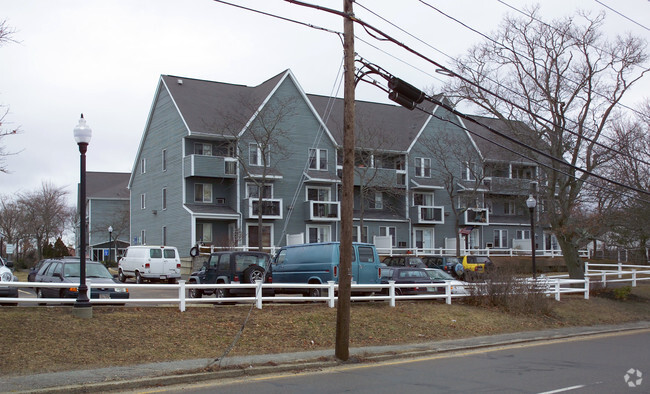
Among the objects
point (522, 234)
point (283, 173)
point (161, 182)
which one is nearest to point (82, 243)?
point (283, 173)

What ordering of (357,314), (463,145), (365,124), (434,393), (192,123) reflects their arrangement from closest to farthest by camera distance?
(434,393) → (357,314) → (192,123) → (365,124) → (463,145)

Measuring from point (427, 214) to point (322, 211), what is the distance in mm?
9853

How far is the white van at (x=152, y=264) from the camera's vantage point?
31891mm

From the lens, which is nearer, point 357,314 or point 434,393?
point 434,393

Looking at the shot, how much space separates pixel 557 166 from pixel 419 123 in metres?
22.1

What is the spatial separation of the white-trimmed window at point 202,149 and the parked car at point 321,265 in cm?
2322

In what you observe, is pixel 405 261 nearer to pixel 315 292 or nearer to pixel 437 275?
pixel 437 275

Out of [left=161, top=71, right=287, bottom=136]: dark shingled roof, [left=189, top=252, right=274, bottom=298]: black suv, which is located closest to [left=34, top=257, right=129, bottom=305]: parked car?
[left=189, top=252, right=274, bottom=298]: black suv

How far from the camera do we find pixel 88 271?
19203 mm

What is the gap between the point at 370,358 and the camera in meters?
13.9

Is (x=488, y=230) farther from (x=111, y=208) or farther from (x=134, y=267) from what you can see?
(x=111, y=208)

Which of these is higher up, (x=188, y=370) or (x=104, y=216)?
(x=104, y=216)

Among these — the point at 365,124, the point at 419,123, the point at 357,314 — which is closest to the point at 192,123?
the point at 365,124

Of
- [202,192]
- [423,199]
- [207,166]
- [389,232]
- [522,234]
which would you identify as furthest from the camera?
[522,234]
